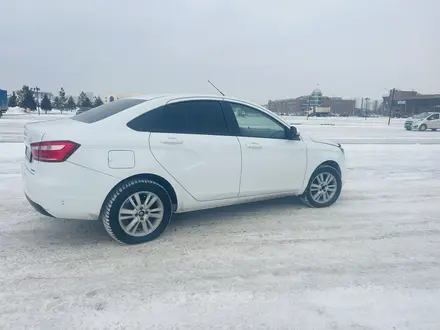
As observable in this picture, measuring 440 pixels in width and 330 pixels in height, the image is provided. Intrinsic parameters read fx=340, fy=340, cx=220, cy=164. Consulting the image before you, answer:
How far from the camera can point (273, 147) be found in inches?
183

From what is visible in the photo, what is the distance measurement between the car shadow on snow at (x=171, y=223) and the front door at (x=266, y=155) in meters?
0.53

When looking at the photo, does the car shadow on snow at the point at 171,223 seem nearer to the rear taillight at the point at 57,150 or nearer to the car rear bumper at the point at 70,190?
the car rear bumper at the point at 70,190

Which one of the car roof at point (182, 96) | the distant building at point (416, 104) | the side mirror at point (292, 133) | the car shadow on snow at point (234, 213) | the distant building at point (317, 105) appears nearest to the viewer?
the car roof at point (182, 96)

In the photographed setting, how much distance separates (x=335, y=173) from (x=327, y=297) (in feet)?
9.36

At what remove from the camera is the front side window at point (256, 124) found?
14.8ft

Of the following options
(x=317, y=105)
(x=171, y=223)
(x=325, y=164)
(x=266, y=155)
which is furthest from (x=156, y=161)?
(x=317, y=105)

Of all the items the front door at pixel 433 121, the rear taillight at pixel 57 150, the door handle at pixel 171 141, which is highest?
the front door at pixel 433 121

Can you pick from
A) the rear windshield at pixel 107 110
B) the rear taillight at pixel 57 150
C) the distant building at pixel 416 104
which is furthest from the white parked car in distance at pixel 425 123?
the distant building at pixel 416 104

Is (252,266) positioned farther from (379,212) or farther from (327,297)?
→ (379,212)

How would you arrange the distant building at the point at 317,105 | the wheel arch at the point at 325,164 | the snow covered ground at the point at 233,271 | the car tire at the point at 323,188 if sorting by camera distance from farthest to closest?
the distant building at the point at 317,105
the car tire at the point at 323,188
the wheel arch at the point at 325,164
the snow covered ground at the point at 233,271

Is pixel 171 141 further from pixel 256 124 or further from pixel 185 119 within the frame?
pixel 256 124

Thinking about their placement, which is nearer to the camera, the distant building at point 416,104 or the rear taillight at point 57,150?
the rear taillight at point 57,150

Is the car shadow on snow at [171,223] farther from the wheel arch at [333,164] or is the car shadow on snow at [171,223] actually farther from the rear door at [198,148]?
the wheel arch at [333,164]

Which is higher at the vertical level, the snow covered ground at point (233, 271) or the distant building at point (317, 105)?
the distant building at point (317, 105)
